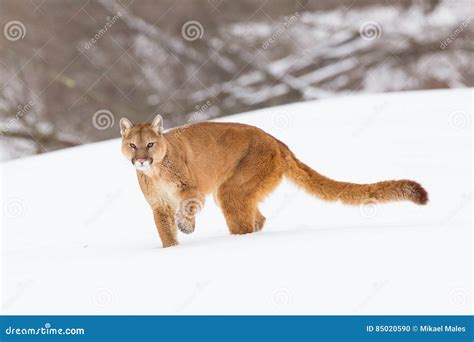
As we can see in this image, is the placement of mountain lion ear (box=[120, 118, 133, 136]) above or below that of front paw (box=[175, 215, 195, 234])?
above

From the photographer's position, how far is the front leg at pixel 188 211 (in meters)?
6.92

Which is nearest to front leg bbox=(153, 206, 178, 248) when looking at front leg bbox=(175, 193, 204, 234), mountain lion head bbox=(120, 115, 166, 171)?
front leg bbox=(175, 193, 204, 234)

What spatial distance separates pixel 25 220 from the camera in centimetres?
928

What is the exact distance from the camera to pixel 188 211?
7.00 metres

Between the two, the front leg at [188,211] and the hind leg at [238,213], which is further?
the hind leg at [238,213]

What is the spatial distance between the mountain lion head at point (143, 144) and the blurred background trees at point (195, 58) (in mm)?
8182

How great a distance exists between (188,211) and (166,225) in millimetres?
319

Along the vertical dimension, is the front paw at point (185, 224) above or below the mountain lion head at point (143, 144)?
below

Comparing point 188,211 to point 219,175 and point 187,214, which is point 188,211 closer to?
point 187,214

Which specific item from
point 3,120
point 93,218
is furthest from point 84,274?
point 3,120

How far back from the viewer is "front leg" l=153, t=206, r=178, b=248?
7195 mm

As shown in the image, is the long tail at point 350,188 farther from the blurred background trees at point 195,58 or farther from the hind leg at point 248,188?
the blurred background trees at point 195,58

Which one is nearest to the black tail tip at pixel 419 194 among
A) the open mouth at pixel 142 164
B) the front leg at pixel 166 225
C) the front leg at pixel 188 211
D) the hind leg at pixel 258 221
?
the hind leg at pixel 258 221

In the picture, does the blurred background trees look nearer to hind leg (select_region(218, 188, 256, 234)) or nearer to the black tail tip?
hind leg (select_region(218, 188, 256, 234))
